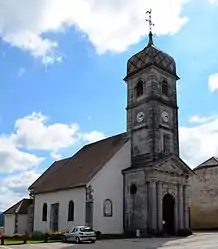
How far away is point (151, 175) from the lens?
3744cm

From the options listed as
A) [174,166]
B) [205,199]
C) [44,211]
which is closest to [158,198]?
[174,166]

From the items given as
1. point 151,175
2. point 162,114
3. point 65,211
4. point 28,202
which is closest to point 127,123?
point 162,114

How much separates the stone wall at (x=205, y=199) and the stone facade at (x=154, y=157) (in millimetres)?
13281

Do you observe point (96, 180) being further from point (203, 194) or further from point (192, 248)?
point (203, 194)

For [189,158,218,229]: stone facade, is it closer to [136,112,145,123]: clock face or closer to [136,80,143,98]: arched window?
[136,112,145,123]: clock face

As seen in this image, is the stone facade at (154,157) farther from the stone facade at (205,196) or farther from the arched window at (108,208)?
the stone facade at (205,196)

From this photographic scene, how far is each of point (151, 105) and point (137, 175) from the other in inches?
287

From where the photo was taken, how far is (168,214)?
129 ft

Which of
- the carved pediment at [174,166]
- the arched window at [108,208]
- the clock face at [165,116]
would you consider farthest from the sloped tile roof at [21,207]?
the clock face at [165,116]

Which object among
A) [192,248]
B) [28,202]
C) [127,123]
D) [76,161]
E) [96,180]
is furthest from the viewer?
[28,202]

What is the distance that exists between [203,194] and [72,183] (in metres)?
22.7

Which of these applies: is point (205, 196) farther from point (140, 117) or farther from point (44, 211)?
point (44, 211)

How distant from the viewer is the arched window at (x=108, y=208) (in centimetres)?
3759

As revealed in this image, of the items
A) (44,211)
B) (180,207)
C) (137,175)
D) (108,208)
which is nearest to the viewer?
(108,208)
